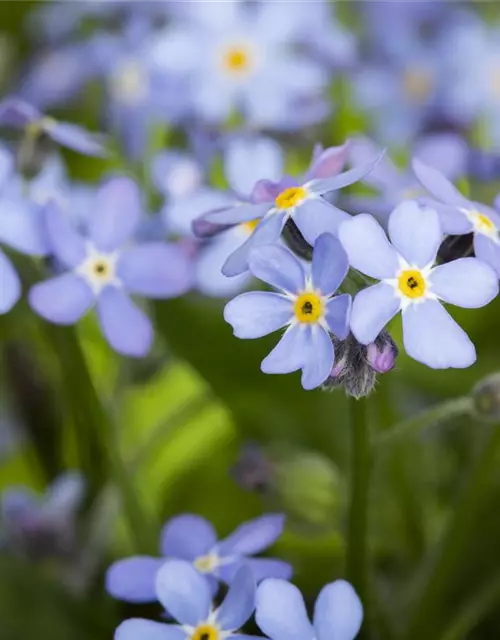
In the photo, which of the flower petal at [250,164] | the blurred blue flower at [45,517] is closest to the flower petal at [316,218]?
the flower petal at [250,164]

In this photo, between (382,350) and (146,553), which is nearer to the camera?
(382,350)

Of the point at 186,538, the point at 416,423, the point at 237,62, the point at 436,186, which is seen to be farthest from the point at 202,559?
the point at 237,62

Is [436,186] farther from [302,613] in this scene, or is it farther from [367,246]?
[302,613]

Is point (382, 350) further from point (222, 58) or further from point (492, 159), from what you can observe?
point (222, 58)

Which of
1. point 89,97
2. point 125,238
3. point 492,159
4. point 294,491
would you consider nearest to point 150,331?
point 125,238

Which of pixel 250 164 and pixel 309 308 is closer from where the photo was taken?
pixel 309 308
